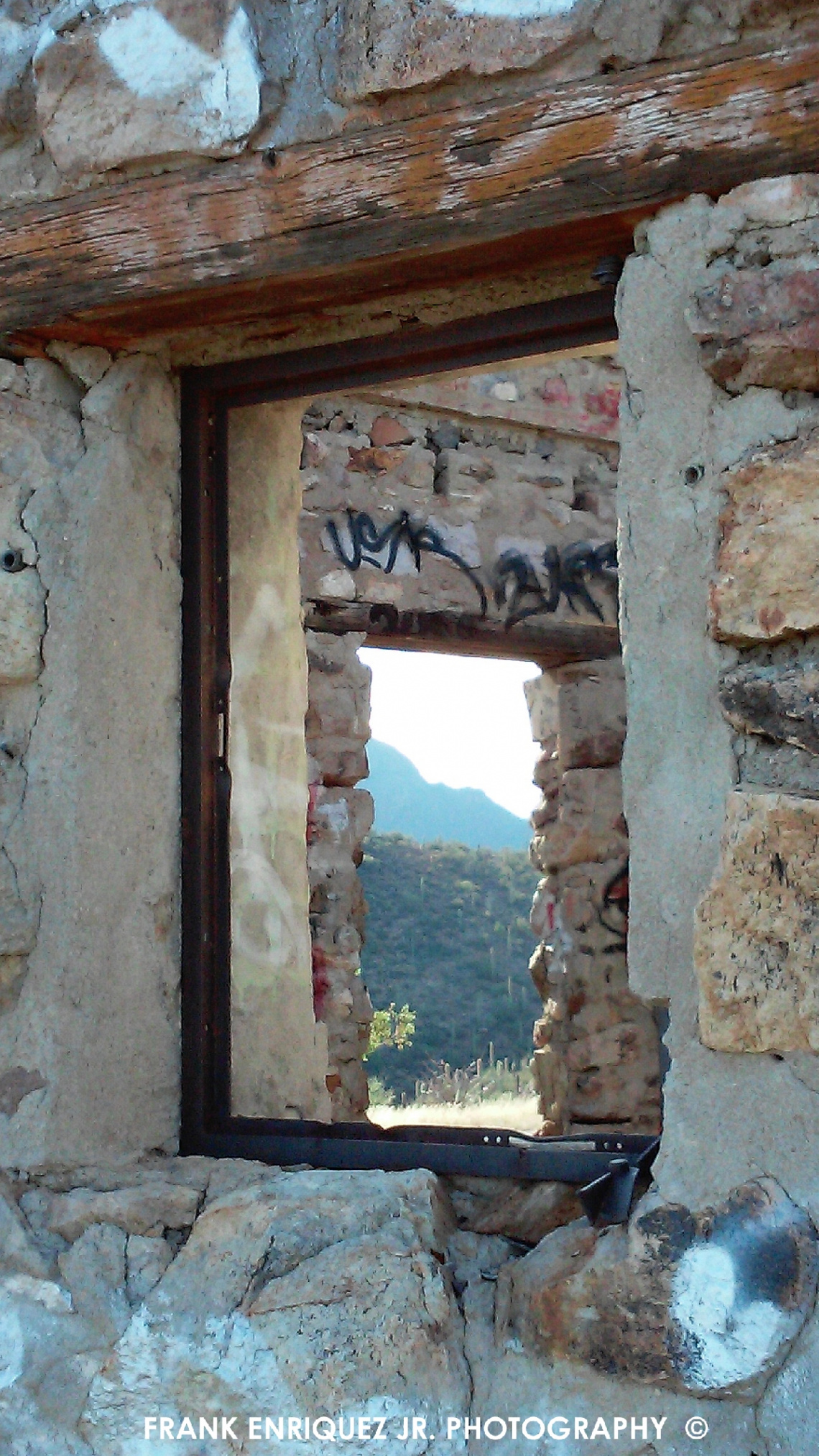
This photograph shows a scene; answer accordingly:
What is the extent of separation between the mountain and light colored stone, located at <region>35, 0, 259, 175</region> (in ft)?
129

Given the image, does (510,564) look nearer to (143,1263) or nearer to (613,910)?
(613,910)

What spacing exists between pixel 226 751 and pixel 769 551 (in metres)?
0.96

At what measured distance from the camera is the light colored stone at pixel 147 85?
1.91 m

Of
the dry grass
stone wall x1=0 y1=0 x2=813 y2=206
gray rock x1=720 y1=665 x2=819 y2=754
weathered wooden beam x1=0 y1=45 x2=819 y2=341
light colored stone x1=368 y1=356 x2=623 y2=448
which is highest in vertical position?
light colored stone x1=368 y1=356 x2=623 y2=448

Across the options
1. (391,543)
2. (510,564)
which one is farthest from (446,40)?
(510,564)

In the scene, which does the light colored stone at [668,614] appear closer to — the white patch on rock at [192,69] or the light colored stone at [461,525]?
the white patch on rock at [192,69]

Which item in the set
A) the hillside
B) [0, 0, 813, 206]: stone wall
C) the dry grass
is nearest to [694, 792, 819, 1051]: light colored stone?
[0, 0, 813, 206]: stone wall

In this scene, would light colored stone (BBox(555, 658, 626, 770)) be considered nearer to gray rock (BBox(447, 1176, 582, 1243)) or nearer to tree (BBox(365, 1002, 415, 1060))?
tree (BBox(365, 1002, 415, 1060))

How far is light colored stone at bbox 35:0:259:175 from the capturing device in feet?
6.25

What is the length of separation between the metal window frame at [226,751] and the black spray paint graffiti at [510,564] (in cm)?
336

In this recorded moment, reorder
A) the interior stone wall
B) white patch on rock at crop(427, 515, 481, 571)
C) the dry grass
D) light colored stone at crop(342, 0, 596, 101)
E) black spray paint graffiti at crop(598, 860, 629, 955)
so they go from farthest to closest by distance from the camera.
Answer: the dry grass
black spray paint graffiti at crop(598, 860, 629, 955)
white patch on rock at crop(427, 515, 481, 571)
the interior stone wall
light colored stone at crop(342, 0, 596, 101)

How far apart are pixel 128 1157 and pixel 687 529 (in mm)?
1170

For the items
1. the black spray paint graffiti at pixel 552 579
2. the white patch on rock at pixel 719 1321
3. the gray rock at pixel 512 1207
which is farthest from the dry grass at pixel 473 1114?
the white patch on rock at pixel 719 1321

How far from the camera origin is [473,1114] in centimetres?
784
